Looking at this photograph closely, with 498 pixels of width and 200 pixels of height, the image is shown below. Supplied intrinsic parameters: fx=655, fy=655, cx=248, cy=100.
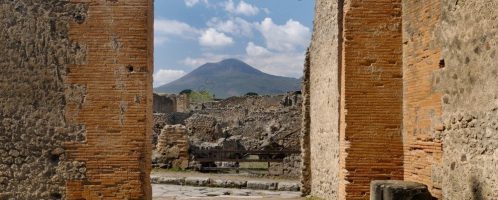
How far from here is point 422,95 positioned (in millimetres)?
8906

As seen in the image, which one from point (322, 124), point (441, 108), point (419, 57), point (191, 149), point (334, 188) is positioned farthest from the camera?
point (191, 149)

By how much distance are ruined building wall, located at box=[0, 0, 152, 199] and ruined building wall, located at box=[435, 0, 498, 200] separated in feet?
14.1

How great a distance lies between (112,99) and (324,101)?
4.88 meters

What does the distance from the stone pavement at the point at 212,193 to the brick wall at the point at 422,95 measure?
566cm

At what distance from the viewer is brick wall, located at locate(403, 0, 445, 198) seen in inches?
327

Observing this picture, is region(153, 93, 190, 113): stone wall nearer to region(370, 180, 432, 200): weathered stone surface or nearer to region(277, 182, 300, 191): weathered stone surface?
region(277, 182, 300, 191): weathered stone surface

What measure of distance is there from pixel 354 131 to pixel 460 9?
3.07m

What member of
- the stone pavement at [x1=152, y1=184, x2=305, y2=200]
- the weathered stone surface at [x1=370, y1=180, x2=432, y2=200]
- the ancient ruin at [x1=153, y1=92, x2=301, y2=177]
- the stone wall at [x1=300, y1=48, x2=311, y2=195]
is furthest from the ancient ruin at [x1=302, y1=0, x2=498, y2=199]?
the ancient ruin at [x1=153, y1=92, x2=301, y2=177]

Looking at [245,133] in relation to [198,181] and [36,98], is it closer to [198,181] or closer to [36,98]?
[198,181]

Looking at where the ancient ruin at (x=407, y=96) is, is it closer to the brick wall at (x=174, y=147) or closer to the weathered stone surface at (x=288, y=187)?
the weathered stone surface at (x=288, y=187)

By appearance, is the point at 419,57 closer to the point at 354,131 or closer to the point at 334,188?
the point at 354,131

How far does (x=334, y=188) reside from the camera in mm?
11953

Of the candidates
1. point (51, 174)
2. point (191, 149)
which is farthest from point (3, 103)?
point (191, 149)

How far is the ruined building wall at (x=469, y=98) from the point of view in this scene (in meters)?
6.52
